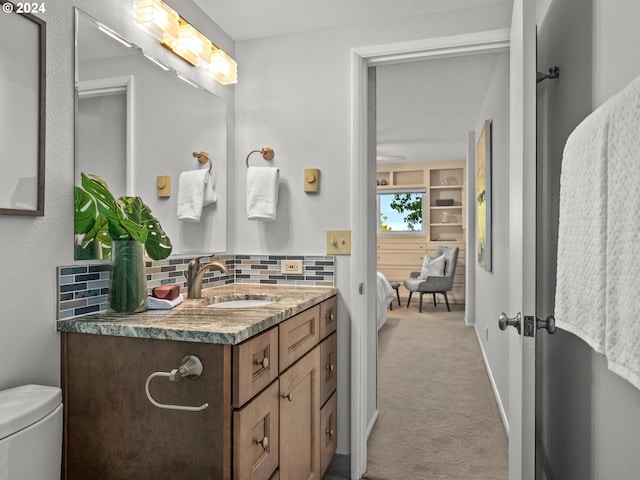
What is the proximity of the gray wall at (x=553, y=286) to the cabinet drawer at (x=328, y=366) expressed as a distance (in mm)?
939

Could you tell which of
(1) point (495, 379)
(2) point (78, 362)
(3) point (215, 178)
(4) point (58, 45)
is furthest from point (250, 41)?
(1) point (495, 379)

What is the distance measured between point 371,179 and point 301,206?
554 mm

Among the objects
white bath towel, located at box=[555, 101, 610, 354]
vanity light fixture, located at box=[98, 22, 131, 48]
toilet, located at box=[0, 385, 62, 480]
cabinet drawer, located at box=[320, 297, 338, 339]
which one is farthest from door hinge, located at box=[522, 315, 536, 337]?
vanity light fixture, located at box=[98, 22, 131, 48]

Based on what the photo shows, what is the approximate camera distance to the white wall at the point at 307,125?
232 cm

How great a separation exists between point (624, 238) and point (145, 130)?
5.60ft

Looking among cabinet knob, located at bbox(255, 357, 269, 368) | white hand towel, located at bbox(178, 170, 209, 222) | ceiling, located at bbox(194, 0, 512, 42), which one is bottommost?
cabinet knob, located at bbox(255, 357, 269, 368)

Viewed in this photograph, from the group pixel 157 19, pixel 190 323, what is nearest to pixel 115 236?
pixel 190 323

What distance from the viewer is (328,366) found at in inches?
85.3

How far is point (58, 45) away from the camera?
1436mm

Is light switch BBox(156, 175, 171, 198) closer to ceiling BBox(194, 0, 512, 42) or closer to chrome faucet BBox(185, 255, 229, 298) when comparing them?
chrome faucet BBox(185, 255, 229, 298)

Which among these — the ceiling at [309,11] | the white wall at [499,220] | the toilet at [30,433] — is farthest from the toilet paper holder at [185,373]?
the white wall at [499,220]

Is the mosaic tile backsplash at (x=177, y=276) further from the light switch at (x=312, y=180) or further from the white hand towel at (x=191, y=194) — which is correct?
the light switch at (x=312, y=180)

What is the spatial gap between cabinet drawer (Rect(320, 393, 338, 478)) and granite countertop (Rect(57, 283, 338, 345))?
628mm

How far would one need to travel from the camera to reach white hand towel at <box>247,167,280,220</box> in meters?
2.40
